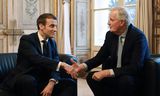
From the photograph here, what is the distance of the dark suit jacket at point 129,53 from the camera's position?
249cm

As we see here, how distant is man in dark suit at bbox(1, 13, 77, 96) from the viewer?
8.23 feet

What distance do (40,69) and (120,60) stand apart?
0.72 meters

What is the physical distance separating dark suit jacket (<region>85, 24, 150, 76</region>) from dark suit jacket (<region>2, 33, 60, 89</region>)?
41cm

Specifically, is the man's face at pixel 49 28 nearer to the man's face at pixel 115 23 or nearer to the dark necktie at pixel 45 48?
the dark necktie at pixel 45 48

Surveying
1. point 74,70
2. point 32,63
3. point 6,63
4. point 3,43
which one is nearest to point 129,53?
point 74,70

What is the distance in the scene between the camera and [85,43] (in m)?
6.71

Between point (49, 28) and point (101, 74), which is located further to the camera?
point (49, 28)

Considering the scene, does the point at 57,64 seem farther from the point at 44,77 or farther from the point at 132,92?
the point at 132,92

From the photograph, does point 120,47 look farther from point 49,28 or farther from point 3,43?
point 3,43

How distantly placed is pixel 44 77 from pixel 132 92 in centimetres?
79

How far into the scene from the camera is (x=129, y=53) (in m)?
2.58

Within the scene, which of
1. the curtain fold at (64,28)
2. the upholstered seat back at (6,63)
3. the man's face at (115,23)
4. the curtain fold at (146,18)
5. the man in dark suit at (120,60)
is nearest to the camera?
the man in dark suit at (120,60)

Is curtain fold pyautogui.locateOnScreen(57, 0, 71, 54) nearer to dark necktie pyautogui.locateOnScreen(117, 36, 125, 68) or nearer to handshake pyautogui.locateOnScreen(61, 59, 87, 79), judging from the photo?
handshake pyautogui.locateOnScreen(61, 59, 87, 79)

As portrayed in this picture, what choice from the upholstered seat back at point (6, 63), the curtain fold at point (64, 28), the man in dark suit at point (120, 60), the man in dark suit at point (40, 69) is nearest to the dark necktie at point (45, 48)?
the man in dark suit at point (40, 69)
